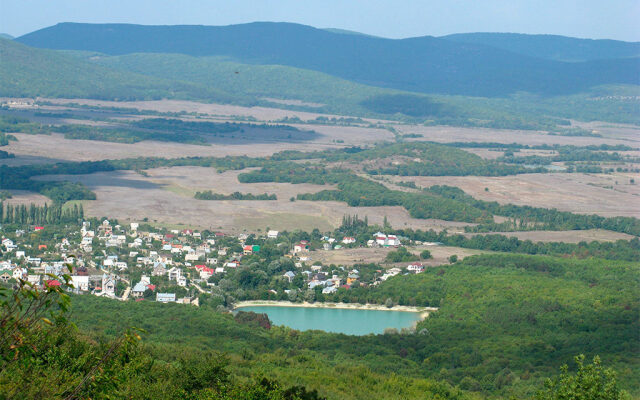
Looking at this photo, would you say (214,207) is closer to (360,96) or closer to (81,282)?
(81,282)

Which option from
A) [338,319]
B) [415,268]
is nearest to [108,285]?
[338,319]

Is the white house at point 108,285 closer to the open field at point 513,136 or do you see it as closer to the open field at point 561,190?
the open field at point 561,190

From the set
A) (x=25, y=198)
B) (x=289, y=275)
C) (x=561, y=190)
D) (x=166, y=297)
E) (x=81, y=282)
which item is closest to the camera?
(x=166, y=297)

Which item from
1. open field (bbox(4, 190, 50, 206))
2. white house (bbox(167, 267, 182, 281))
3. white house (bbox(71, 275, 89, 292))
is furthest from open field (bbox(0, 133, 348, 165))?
white house (bbox(71, 275, 89, 292))

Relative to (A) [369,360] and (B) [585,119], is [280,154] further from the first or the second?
(B) [585,119]

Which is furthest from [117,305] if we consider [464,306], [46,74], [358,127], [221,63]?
[221,63]

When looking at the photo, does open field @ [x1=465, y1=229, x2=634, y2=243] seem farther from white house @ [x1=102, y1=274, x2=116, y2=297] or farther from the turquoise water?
white house @ [x1=102, y1=274, x2=116, y2=297]
